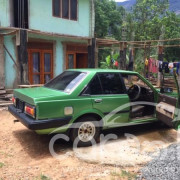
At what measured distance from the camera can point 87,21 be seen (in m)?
12.7

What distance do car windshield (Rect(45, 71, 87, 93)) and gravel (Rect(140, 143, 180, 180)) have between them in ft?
6.81

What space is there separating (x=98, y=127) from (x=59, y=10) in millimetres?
8507

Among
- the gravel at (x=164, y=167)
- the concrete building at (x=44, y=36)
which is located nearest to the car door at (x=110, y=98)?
the gravel at (x=164, y=167)

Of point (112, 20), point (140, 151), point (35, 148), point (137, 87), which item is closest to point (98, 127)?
point (140, 151)

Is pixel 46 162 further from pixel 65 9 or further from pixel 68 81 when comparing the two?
pixel 65 9

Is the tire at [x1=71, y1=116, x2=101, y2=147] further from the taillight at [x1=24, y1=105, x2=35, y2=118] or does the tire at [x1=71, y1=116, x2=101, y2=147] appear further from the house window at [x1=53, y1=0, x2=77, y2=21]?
the house window at [x1=53, y1=0, x2=77, y2=21]

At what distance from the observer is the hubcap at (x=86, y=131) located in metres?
4.62

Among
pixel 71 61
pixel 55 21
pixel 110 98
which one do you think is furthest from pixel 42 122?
pixel 71 61

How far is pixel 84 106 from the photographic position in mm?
4535

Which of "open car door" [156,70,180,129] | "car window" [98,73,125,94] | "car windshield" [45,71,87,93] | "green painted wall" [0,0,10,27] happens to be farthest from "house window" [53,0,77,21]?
"open car door" [156,70,180,129]

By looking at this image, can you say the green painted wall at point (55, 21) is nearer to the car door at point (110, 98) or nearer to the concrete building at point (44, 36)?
the concrete building at point (44, 36)

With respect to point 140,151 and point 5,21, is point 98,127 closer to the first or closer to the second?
point 140,151

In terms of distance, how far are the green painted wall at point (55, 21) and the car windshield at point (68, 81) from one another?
6.15 m

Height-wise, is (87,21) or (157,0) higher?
(157,0)
